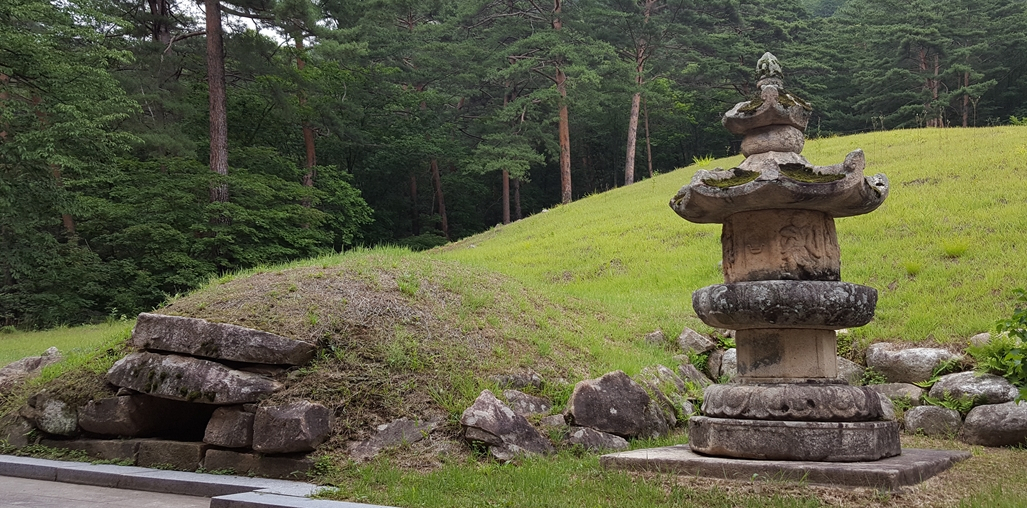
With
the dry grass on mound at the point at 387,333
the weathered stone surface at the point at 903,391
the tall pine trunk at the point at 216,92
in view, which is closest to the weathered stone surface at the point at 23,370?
the dry grass on mound at the point at 387,333

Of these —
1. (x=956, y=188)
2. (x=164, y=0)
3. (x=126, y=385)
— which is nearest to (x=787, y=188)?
(x=126, y=385)

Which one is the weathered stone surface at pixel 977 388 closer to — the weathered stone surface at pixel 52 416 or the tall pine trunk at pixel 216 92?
the weathered stone surface at pixel 52 416

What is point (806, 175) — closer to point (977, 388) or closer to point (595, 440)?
point (595, 440)

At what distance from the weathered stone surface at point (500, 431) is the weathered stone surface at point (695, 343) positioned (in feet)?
12.6

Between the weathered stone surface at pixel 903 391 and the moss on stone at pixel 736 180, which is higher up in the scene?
the moss on stone at pixel 736 180

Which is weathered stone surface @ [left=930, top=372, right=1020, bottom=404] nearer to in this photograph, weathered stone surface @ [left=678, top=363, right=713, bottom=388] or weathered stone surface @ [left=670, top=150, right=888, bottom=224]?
weathered stone surface @ [left=678, top=363, right=713, bottom=388]

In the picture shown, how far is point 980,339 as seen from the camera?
8.41 metres

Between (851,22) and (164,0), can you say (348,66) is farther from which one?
(851,22)

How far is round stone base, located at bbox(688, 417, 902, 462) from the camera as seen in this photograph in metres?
5.18

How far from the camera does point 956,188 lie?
1517 centimetres

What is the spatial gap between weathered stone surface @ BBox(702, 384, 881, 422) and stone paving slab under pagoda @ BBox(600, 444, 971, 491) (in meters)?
0.36

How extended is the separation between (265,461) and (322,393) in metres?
0.78

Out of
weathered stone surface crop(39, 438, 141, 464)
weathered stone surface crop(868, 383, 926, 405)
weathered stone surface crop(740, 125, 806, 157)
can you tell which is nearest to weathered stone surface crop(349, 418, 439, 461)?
weathered stone surface crop(39, 438, 141, 464)

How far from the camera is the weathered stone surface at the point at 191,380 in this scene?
6.80 meters
